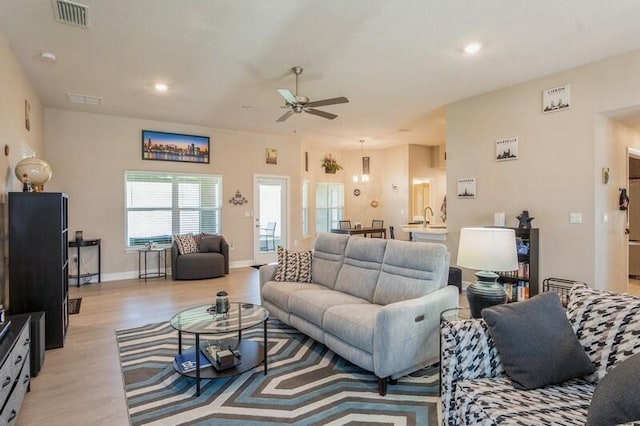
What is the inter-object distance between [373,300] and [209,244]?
15.1 ft

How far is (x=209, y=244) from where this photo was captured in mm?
6957

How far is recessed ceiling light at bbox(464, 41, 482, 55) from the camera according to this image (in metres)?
3.59

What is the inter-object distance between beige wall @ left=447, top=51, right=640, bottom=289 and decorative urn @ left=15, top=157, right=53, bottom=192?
5422 mm

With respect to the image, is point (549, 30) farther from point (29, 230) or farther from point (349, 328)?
point (29, 230)

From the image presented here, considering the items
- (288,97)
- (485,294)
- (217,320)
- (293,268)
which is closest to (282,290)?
(293,268)

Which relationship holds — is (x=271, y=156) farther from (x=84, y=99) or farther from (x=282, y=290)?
(x=282, y=290)

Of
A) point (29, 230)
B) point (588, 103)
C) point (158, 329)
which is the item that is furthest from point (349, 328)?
point (588, 103)

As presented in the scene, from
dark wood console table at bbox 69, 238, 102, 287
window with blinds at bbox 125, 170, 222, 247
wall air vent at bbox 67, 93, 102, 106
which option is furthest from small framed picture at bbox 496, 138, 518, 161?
dark wood console table at bbox 69, 238, 102, 287

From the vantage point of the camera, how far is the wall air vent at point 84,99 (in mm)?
5266

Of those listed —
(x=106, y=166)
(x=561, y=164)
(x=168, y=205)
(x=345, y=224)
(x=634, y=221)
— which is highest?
(x=106, y=166)

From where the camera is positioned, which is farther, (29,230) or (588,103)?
(588,103)

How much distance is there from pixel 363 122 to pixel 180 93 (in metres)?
3.44

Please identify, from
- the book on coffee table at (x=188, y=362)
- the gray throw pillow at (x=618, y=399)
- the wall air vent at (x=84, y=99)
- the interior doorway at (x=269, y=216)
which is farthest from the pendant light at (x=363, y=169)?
the gray throw pillow at (x=618, y=399)

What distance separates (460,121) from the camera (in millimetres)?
5520
